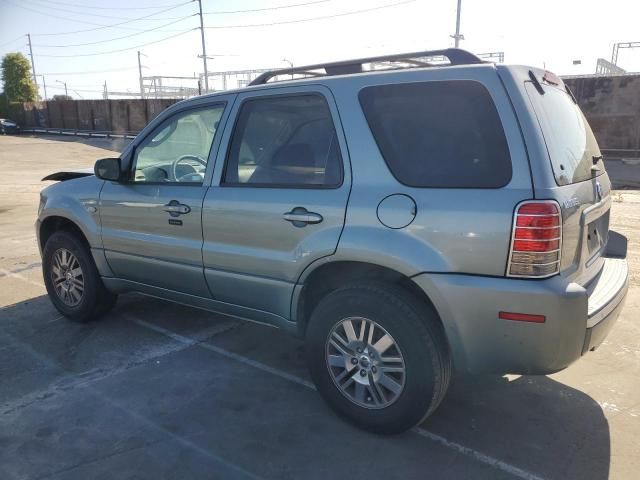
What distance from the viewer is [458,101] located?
8.54 feet

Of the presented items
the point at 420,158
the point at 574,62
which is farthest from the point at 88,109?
the point at 420,158

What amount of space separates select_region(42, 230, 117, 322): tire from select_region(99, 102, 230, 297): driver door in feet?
1.08

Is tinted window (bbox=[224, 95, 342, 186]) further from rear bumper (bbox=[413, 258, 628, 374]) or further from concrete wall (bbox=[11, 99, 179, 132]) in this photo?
concrete wall (bbox=[11, 99, 179, 132])

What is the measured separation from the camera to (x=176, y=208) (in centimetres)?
366

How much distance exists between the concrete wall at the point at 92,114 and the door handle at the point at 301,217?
33237mm

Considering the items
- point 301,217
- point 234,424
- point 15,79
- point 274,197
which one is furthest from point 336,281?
point 15,79

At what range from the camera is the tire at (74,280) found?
14.6 feet

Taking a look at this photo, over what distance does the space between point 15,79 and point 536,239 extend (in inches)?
2358

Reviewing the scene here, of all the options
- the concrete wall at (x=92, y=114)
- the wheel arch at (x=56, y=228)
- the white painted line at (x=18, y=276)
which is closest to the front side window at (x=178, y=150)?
the wheel arch at (x=56, y=228)

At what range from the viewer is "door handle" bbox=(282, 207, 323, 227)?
9.67 feet

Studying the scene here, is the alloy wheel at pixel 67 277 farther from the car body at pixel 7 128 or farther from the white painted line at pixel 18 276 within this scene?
the car body at pixel 7 128

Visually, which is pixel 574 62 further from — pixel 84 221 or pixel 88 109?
pixel 88 109

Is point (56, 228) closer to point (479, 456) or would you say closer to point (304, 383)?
point (304, 383)

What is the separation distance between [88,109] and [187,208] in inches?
1684
